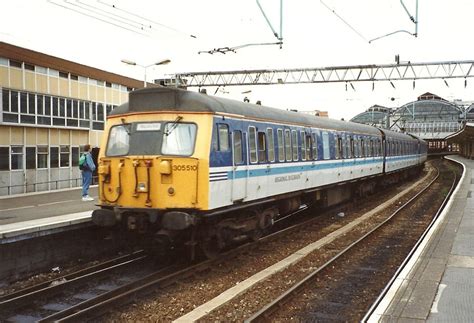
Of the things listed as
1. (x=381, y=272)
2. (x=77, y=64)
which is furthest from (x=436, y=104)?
(x=381, y=272)

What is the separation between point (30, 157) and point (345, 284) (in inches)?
896

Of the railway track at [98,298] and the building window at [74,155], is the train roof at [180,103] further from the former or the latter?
the building window at [74,155]

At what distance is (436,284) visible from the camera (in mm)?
7488

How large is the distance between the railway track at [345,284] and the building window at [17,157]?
19906 mm

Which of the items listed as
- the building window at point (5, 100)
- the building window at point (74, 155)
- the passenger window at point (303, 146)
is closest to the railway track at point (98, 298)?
the passenger window at point (303, 146)

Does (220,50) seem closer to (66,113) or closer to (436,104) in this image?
(66,113)

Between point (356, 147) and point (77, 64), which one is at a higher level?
point (77, 64)

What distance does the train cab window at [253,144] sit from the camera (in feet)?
35.9

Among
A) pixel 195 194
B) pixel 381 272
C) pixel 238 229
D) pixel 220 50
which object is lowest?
pixel 381 272

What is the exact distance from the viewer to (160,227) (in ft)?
31.2

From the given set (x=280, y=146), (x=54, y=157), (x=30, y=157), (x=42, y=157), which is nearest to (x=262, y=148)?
(x=280, y=146)

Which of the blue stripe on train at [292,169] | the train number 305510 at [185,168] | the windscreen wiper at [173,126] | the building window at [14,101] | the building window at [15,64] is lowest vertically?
the blue stripe on train at [292,169]

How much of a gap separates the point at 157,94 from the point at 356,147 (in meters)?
12.1

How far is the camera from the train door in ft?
33.4
